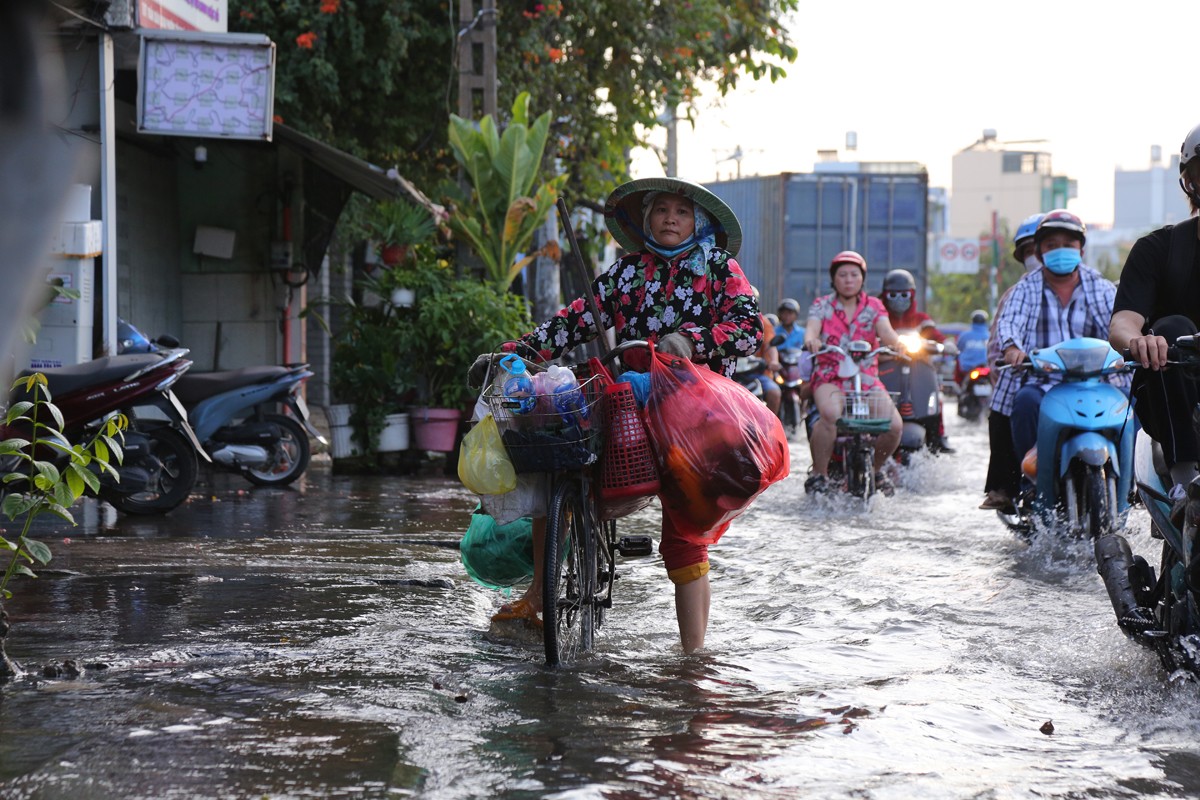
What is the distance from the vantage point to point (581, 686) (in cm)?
453

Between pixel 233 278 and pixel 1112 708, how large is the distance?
12.3 m

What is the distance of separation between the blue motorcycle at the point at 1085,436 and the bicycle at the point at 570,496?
3003 millimetres

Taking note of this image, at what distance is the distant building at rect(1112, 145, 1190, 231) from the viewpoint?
6727 inches

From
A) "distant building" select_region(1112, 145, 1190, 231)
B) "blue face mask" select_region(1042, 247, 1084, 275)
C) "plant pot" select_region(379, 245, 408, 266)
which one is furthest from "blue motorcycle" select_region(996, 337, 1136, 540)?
"distant building" select_region(1112, 145, 1190, 231)

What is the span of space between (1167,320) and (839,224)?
23641mm

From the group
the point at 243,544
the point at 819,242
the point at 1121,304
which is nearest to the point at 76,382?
the point at 243,544

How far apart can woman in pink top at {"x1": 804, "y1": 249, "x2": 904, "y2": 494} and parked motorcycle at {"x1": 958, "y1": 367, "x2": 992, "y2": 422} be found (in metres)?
12.1

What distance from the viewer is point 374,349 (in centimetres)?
1277

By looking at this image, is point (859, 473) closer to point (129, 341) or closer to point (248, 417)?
point (248, 417)

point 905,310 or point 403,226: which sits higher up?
point 403,226

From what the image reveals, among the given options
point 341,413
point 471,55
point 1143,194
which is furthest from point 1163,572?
point 1143,194

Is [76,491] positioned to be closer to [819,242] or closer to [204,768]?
[204,768]

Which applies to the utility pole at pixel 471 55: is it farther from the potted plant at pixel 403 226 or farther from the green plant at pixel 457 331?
the green plant at pixel 457 331

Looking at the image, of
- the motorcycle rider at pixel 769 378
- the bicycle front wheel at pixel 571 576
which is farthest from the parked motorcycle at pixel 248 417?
the motorcycle rider at pixel 769 378
